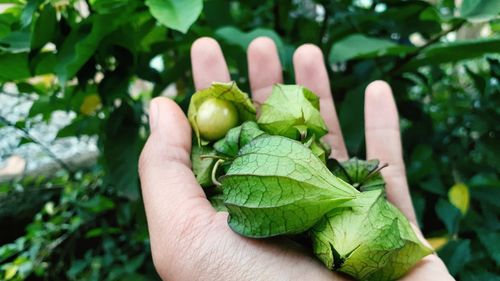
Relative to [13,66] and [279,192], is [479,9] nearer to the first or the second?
[279,192]

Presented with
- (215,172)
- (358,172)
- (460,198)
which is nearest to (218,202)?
(215,172)

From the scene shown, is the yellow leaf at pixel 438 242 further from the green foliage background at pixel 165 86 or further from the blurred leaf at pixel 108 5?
the blurred leaf at pixel 108 5

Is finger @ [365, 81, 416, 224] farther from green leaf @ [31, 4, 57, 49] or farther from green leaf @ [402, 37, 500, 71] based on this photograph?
green leaf @ [31, 4, 57, 49]

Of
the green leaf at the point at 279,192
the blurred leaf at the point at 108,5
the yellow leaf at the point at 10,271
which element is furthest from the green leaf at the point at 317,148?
the yellow leaf at the point at 10,271

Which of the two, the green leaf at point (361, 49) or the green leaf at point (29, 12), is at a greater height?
the green leaf at point (29, 12)

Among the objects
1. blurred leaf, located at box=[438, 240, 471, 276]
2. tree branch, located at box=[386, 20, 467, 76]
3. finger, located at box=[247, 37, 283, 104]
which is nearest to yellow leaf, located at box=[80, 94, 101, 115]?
finger, located at box=[247, 37, 283, 104]

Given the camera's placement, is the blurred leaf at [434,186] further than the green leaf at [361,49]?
Yes

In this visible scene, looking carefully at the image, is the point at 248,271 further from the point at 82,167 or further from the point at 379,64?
the point at 82,167
